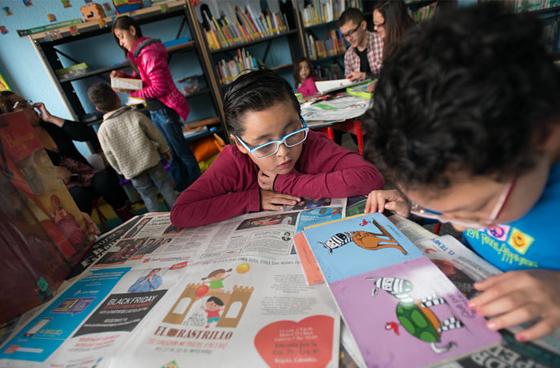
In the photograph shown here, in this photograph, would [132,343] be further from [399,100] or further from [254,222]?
[399,100]

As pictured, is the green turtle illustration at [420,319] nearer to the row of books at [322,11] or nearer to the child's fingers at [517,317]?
the child's fingers at [517,317]

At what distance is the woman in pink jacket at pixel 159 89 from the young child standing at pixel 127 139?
307 millimetres

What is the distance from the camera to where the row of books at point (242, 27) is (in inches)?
107

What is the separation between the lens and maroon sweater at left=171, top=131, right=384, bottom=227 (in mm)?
793

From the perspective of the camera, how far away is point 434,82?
0.97ft

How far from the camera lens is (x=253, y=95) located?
797 millimetres

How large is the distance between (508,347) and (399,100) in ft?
1.05

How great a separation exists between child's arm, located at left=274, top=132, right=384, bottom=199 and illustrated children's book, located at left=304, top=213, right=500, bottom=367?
0.21 metres

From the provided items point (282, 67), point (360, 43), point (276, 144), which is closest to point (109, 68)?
point (282, 67)

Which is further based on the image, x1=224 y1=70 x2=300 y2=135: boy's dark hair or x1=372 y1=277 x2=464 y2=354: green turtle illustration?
x1=224 y1=70 x2=300 y2=135: boy's dark hair

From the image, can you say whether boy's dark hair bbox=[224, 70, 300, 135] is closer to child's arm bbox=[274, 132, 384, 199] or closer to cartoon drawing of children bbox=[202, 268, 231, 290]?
child's arm bbox=[274, 132, 384, 199]

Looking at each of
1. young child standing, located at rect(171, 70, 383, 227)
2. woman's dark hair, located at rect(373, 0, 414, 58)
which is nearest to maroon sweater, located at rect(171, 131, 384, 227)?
young child standing, located at rect(171, 70, 383, 227)

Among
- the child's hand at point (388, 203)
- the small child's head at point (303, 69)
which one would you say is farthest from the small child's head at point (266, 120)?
the small child's head at point (303, 69)

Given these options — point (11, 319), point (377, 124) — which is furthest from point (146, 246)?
point (377, 124)
